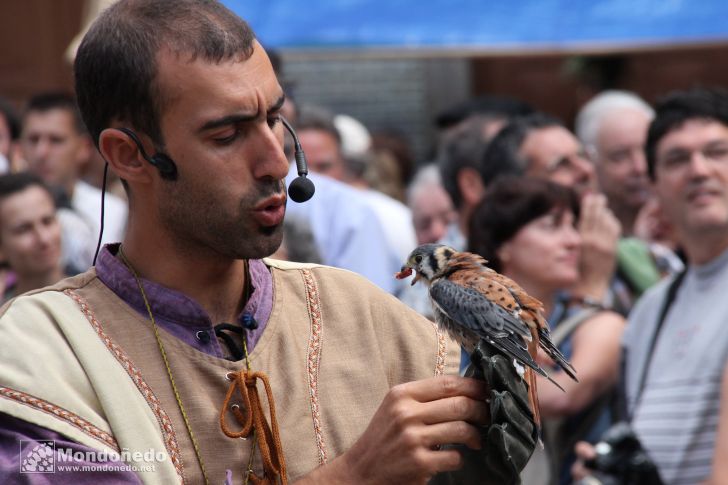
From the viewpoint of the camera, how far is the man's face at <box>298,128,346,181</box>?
6809mm

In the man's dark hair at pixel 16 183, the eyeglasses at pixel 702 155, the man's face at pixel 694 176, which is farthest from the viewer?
the man's dark hair at pixel 16 183

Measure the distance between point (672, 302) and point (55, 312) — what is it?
2779mm

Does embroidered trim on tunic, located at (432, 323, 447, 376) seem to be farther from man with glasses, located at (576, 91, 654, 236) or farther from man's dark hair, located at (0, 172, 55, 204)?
man with glasses, located at (576, 91, 654, 236)

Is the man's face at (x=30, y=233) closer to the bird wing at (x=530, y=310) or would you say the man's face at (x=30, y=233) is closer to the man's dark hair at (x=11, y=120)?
the man's dark hair at (x=11, y=120)

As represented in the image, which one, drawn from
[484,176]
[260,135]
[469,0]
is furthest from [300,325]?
[469,0]

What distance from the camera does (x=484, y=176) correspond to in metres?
5.46

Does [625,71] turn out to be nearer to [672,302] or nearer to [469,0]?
[469,0]

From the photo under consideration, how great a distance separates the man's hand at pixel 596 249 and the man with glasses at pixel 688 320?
1.32 ft

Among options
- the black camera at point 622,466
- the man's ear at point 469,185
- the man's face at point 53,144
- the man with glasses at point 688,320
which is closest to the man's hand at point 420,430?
the man with glasses at point 688,320

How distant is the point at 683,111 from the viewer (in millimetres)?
4617

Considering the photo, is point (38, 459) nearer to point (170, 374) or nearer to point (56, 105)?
point (170, 374)

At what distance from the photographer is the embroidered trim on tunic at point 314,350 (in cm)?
220

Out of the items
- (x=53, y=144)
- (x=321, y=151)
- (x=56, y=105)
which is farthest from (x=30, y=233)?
(x=321, y=151)

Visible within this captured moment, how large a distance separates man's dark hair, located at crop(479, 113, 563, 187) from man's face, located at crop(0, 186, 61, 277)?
6.61ft
